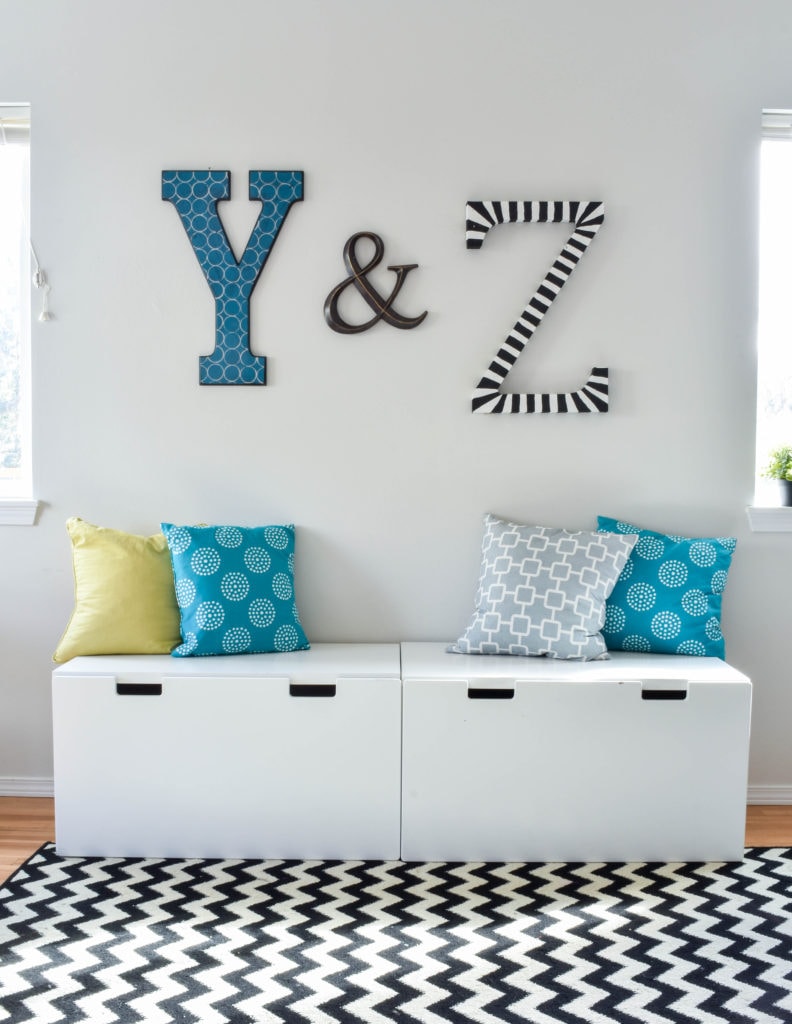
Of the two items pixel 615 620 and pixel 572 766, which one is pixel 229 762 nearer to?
pixel 572 766

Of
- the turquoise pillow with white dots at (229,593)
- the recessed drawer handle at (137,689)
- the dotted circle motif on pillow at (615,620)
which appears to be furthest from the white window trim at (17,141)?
the dotted circle motif on pillow at (615,620)

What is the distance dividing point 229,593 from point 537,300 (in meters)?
1.14

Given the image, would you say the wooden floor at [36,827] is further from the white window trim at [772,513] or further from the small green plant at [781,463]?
the small green plant at [781,463]

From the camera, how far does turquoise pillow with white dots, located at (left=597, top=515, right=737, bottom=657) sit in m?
2.50

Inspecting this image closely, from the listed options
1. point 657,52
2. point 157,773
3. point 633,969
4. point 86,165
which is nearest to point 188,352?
point 86,165

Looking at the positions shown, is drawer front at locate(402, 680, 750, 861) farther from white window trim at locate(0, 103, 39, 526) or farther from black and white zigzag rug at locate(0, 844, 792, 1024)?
white window trim at locate(0, 103, 39, 526)

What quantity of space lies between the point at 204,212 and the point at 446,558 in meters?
1.16

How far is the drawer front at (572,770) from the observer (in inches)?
88.3

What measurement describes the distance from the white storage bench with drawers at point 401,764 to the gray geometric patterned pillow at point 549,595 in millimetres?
168

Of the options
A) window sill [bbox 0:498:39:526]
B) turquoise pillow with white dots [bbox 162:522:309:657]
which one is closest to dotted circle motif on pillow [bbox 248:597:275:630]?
turquoise pillow with white dots [bbox 162:522:309:657]

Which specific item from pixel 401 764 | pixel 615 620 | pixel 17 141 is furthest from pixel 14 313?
pixel 615 620

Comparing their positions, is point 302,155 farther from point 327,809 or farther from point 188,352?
point 327,809

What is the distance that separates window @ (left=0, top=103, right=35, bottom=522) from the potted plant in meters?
2.12

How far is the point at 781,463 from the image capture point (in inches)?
106
